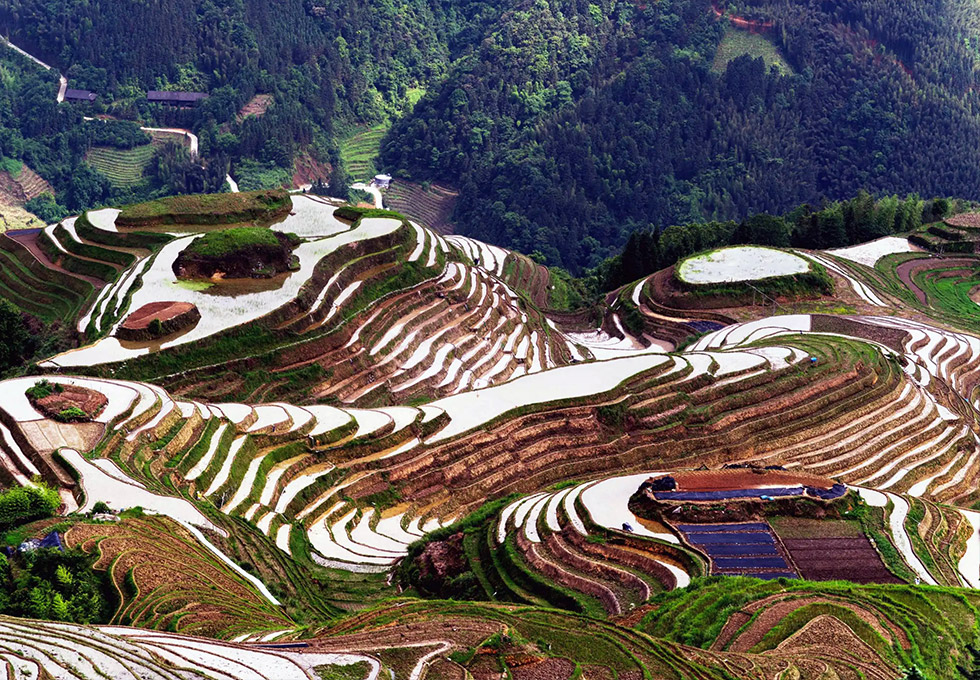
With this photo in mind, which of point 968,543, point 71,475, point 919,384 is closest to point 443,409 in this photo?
point 71,475

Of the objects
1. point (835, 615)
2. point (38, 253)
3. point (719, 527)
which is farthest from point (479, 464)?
point (38, 253)

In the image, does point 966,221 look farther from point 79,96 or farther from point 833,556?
point 79,96

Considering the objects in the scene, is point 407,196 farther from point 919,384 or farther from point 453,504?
point 453,504

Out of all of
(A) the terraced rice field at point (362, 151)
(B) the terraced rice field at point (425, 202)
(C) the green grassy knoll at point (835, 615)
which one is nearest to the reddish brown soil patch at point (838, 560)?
(C) the green grassy knoll at point (835, 615)

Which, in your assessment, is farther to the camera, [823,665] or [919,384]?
[919,384]

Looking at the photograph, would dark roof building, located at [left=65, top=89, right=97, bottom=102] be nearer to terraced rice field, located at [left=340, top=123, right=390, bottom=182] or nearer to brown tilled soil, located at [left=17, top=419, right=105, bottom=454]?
terraced rice field, located at [left=340, top=123, right=390, bottom=182]

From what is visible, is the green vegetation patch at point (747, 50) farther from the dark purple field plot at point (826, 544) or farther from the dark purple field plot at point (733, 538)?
the dark purple field plot at point (733, 538)

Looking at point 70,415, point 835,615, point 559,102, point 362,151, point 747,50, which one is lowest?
point 362,151
